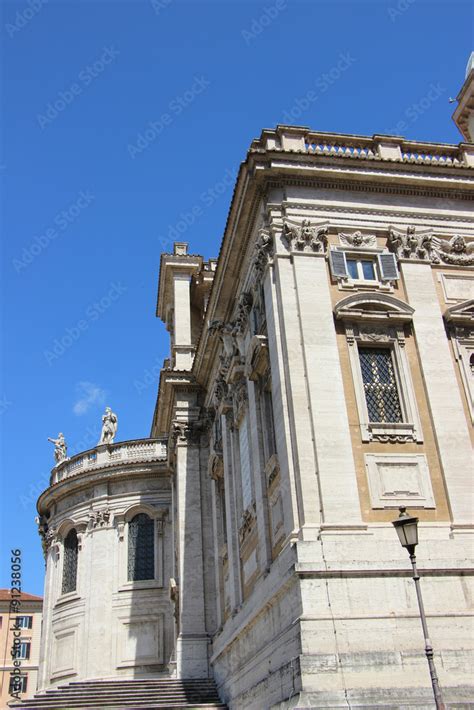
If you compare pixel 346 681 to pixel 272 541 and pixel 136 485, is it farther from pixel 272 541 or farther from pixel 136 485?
pixel 136 485

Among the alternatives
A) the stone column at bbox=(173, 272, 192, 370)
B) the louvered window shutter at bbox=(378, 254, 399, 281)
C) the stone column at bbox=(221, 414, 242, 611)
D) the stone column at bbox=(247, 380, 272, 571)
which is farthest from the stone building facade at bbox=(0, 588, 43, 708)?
the louvered window shutter at bbox=(378, 254, 399, 281)

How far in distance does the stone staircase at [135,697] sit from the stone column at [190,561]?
995 mm

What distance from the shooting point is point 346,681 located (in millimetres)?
13758

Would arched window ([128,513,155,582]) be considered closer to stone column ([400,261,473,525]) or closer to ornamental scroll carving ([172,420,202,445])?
ornamental scroll carving ([172,420,202,445])

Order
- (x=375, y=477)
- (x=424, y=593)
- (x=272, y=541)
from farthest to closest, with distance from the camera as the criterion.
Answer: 1. (x=272, y=541)
2. (x=375, y=477)
3. (x=424, y=593)

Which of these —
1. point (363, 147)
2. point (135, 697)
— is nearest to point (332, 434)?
point (363, 147)

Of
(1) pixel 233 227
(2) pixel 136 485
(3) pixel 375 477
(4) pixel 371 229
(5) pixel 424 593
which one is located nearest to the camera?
(5) pixel 424 593

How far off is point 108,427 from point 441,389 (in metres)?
22.5

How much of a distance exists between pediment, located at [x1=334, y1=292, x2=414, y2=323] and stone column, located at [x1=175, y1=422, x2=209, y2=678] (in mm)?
12599

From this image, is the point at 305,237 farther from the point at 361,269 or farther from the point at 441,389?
the point at 441,389

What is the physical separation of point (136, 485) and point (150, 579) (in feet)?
14.4

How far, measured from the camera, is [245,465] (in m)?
22.0

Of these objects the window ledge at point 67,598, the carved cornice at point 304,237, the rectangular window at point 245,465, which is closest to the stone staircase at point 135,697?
the rectangular window at point 245,465

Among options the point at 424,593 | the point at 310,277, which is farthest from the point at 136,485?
the point at 424,593
